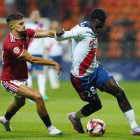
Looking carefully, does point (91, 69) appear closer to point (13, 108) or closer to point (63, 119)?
point (13, 108)

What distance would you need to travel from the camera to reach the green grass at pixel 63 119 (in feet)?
20.9

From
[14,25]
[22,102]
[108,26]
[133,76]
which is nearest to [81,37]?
[14,25]

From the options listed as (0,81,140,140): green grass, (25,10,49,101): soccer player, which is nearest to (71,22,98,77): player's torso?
(0,81,140,140): green grass

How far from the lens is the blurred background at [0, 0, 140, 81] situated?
17.1m

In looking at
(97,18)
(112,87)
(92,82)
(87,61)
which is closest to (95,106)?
(92,82)

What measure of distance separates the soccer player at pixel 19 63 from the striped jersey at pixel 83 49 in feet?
1.52

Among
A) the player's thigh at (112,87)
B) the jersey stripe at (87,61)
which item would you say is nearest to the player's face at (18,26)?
the jersey stripe at (87,61)

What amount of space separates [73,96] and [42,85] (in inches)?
73.9

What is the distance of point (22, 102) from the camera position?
693cm

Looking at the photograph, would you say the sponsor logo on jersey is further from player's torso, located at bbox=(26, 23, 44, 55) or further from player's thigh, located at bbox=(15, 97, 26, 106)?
player's torso, located at bbox=(26, 23, 44, 55)

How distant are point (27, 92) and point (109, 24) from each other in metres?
13.3

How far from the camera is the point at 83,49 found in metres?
6.41

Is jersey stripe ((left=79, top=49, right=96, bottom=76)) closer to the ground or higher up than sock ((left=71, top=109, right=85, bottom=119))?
higher up

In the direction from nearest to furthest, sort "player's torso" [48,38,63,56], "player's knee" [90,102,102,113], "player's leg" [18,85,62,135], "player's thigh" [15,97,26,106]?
"player's leg" [18,85,62,135] → "player's knee" [90,102,102,113] → "player's thigh" [15,97,26,106] → "player's torso" [48,38,63,56]
